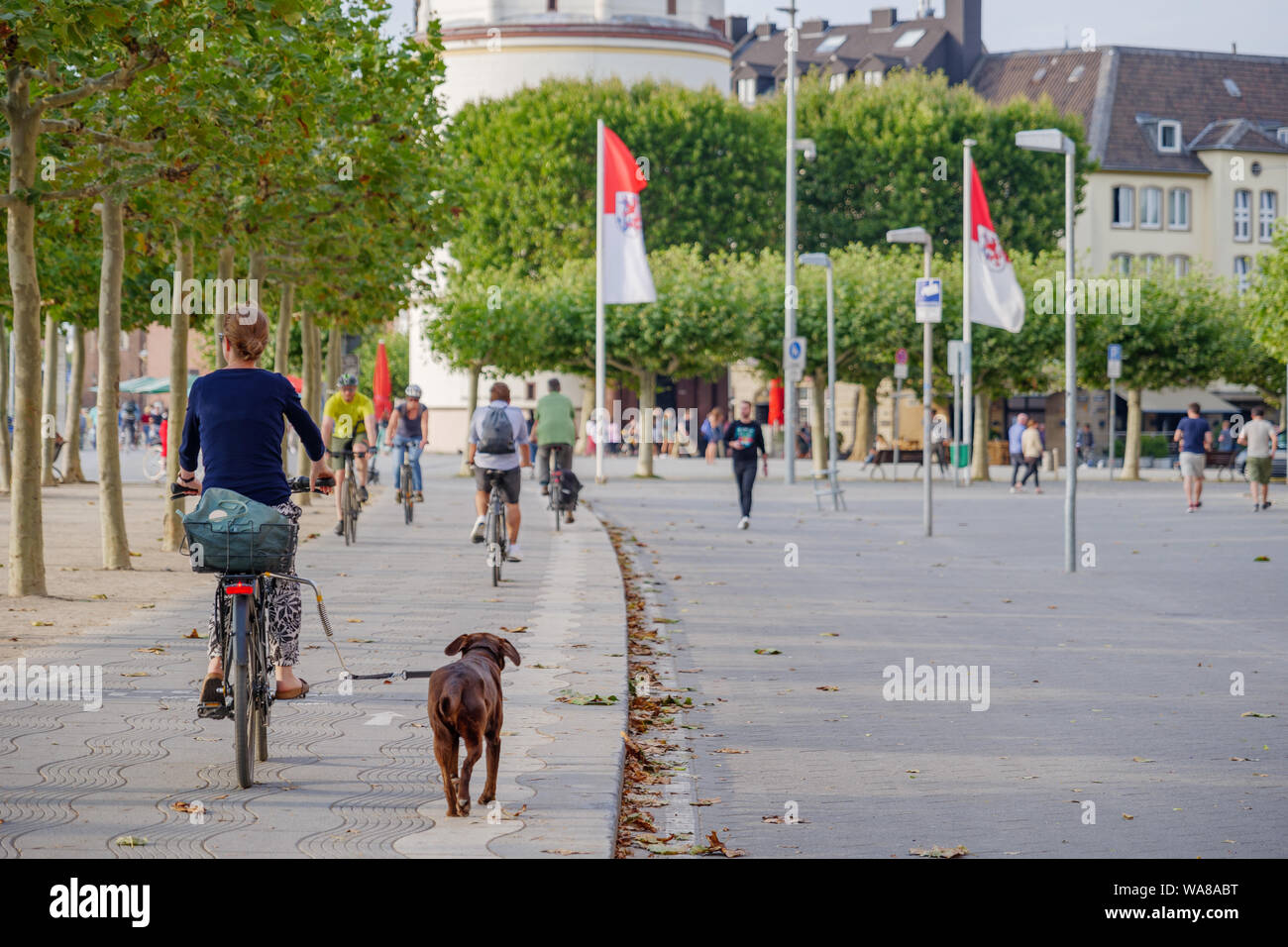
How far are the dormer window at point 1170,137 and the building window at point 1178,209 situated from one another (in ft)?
5.62

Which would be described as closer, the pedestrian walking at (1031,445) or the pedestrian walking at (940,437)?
the pedestrian walking at (1031,445)

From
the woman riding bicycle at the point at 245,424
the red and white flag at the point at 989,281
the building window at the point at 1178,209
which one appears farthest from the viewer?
the building window at the point at 1178,209

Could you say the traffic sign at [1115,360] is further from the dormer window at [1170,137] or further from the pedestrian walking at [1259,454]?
the dormer window at [1170,137]

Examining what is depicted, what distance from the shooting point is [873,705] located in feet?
32.4

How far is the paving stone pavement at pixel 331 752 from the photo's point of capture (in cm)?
620

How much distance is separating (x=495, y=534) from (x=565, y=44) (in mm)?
58494

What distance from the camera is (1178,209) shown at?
79.2 meters

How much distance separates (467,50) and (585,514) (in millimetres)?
47350

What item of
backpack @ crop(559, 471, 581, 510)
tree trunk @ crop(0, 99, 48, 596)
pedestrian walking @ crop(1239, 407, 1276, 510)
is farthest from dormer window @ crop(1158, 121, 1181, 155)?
tree trunk @ crop(0, 99, 48, 596)

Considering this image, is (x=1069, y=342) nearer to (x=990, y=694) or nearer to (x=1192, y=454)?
(x=990, y=694)

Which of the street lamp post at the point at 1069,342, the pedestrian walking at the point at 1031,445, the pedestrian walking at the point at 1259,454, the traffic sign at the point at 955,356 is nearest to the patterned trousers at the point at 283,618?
the street lamp post at the point at 1069,342

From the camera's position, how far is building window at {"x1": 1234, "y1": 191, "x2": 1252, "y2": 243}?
79.3 meters
